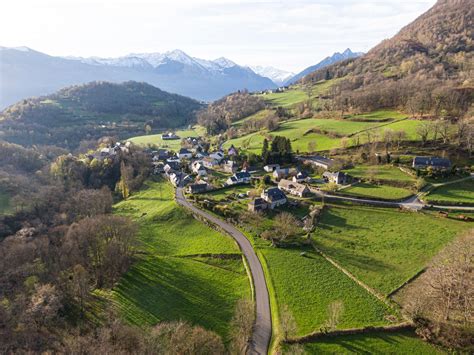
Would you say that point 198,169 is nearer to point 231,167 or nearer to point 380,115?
point 231,167

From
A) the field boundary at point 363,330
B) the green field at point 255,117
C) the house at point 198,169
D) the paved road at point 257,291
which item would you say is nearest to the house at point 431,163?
the paved road at point 257,291

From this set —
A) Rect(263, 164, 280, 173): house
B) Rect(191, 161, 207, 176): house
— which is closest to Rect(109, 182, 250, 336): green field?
Rect(191, 161, 207, 176): house

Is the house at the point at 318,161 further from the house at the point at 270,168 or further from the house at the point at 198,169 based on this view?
the house at the point at 198,169

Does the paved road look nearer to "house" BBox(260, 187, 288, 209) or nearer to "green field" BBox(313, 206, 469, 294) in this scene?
"house" BBox(260, 187, 288, 209)

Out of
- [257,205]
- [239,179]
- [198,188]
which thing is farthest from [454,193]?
[198,188]

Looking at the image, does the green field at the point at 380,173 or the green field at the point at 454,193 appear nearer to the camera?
the green field at the point at 454,193

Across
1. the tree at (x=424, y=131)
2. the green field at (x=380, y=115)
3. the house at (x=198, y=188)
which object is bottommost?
the house at (x=198, y=188)
